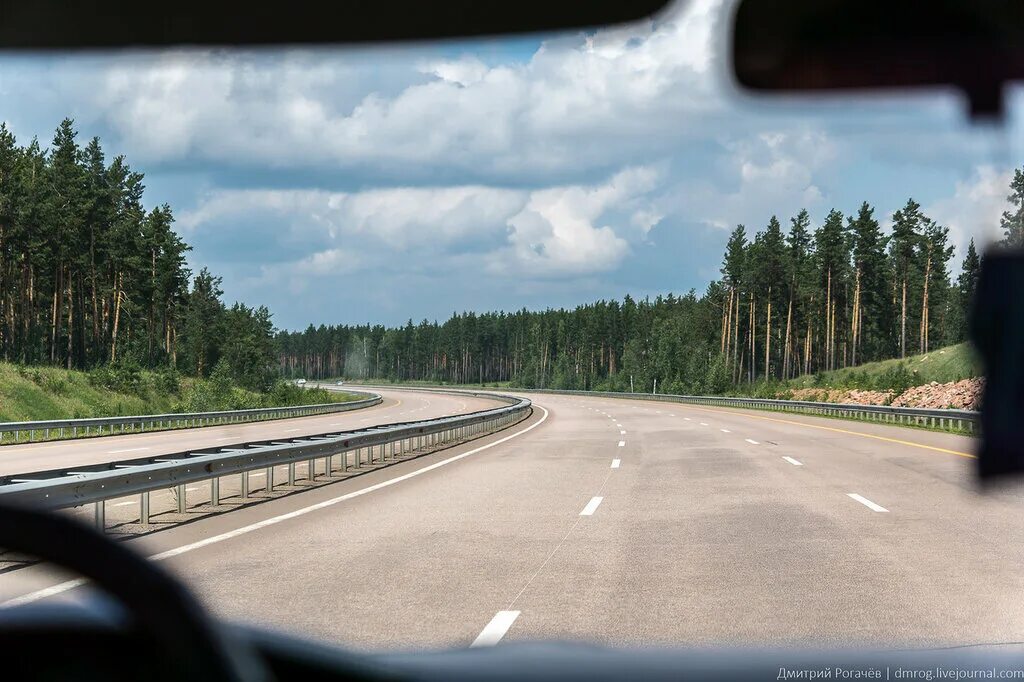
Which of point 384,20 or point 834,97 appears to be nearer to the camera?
point 834,97

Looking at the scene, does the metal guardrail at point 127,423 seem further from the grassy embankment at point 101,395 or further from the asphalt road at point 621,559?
the asphalt road at point 621,559

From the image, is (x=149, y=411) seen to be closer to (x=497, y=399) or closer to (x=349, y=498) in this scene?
(x=349, y=498)

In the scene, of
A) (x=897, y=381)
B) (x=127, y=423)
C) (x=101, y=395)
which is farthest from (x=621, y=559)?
(x=101, y=395)

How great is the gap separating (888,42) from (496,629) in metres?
5.70

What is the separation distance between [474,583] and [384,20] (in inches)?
266

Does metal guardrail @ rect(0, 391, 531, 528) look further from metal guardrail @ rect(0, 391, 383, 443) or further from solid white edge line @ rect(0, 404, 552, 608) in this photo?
metal guardrail @ rect(0, 391, 383, 443)

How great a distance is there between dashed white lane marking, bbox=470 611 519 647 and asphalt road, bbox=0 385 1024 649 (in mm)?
20

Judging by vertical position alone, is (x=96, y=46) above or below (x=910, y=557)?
above

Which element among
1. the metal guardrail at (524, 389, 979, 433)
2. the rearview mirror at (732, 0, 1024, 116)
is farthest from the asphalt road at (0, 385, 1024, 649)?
the metal guardrail at (524, 389, 979, 433)

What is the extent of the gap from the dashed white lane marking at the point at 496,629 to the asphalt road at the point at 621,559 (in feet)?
0.07

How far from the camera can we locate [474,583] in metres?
9.21

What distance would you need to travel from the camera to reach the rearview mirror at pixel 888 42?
2.18 m

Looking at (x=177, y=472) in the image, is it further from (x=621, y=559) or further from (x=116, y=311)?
(x=116, y=311)

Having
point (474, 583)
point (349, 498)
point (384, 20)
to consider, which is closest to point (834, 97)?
point (384, 20)
